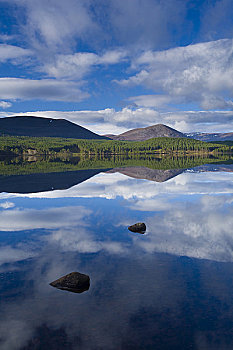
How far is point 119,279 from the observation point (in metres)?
14.8

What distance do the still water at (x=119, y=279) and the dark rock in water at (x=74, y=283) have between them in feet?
1.10

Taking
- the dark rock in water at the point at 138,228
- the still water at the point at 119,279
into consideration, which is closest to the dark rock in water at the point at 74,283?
the still water at the point at 119,279

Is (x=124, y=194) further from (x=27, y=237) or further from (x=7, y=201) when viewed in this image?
(x=27, y=237)

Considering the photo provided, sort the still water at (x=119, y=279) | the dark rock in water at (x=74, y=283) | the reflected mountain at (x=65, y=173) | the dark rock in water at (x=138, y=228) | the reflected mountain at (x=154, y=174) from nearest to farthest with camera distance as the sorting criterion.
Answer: the still water at (x=119, y=279), the dark rock in water at (x=74, y=283), the dark rock in water at (x=138, y=228), the reflected mountain at (x=65, y=173), the reflected mountain at (x=154, y=174)

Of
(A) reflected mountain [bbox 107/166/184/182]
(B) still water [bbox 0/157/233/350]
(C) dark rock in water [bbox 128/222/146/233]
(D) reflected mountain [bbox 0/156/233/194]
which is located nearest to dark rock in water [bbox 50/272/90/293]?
(B) still water [bbox 0/157/233/350]

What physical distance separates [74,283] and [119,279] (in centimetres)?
256

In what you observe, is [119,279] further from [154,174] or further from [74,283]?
[154,174]

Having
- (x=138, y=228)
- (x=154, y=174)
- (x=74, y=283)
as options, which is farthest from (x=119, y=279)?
(x=154, y=174)

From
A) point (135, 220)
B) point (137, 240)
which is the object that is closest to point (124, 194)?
point (135, 220)

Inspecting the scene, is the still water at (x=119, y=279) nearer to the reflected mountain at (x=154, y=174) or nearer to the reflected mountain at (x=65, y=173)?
the reflected mountain at (x=65, y=173)

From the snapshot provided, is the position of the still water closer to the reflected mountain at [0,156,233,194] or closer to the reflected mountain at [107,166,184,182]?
the reflected mountain at [0,156,233,194]

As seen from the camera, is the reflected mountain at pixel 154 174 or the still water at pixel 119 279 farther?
the reflected mountain at pixel 154 174

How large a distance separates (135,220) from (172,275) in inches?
486

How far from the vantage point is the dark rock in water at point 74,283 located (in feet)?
45.9
